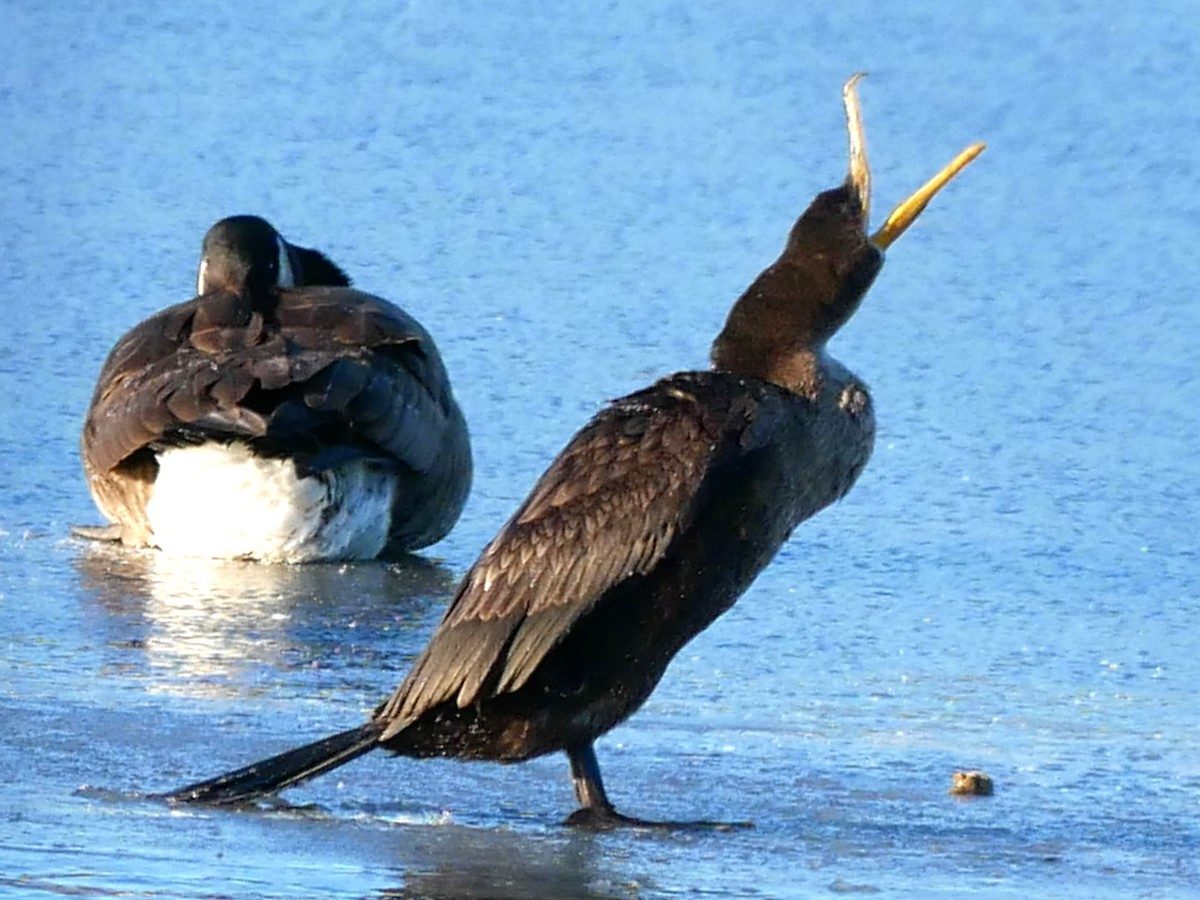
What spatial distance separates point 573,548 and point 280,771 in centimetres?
73

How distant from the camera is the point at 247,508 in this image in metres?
8.30

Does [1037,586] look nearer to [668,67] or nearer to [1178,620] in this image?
[1178,620]

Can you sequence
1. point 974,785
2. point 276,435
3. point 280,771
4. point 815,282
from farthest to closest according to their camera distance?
point 276,435, point 815,282, point 974,785, point 280,771

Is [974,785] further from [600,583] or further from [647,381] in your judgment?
[647,381]

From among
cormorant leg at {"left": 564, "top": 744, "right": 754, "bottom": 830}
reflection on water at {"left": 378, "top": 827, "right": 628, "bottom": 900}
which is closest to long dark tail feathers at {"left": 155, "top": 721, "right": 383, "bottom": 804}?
reflection on water at {"left": 378, "top": 827, "right": 628, "bottom": 900}

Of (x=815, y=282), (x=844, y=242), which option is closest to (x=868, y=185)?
(x=844, y=242)

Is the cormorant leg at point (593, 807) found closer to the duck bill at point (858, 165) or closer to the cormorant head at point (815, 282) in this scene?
the cormorant head at point (815, 282)

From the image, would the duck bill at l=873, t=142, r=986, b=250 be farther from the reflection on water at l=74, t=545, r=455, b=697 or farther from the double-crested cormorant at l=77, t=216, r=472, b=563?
the double-crested cormorant at l=77, t=216, r=472, b=563

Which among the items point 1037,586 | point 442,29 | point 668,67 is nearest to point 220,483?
point 1037,586

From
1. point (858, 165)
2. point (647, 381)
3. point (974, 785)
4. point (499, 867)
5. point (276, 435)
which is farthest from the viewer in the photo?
point (647, 381)

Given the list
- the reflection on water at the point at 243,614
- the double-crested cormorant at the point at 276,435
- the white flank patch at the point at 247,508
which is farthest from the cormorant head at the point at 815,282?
the white flank patch at the point at 247,508

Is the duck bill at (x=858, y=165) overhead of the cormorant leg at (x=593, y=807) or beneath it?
overhead

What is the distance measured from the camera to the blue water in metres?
5.15

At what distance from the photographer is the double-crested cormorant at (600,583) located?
5.34m
